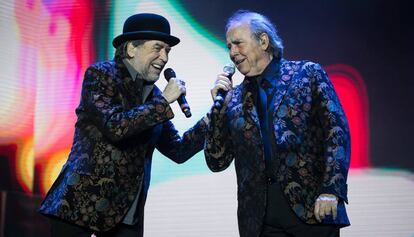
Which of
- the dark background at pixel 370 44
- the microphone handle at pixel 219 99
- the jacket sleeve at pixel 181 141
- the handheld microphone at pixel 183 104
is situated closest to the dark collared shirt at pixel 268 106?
the microphone handle at pixel 219 99

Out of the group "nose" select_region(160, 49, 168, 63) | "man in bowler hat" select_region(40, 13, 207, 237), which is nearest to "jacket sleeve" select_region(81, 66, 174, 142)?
"man in bowler hat" select_region(40, 13, 207, 237)

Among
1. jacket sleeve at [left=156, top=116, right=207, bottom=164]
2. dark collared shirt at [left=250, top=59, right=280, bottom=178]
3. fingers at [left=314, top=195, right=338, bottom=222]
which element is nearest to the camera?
fingers at [left=314, top=195, right=338, bottom=222]

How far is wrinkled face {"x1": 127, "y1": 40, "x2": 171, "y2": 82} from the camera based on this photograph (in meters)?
2.06

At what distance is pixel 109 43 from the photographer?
308 cm

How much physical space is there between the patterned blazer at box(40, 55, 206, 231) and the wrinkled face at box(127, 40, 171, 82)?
0.09 m

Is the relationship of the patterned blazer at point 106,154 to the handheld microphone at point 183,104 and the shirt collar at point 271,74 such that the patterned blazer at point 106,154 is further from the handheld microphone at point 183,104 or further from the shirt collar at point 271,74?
the shirt collar at point 271,74

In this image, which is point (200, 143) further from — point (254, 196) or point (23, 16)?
point (23, 16)

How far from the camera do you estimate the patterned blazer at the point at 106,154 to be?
1.81m

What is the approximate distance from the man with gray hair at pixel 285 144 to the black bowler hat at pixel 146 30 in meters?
0.30

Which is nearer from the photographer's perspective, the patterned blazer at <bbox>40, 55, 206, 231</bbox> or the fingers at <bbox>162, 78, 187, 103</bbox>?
the patterned blazer at <bbox>40, 55, 206, 231</bbox>

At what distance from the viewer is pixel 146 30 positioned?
207cm

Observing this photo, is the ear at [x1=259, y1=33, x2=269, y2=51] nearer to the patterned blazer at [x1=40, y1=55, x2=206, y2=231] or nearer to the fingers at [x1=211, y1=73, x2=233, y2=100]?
the fingers at [x1=211, y1=73, x2=233, y2=100]

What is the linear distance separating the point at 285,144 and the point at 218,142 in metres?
0.31

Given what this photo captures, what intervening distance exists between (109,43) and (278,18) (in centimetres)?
93
